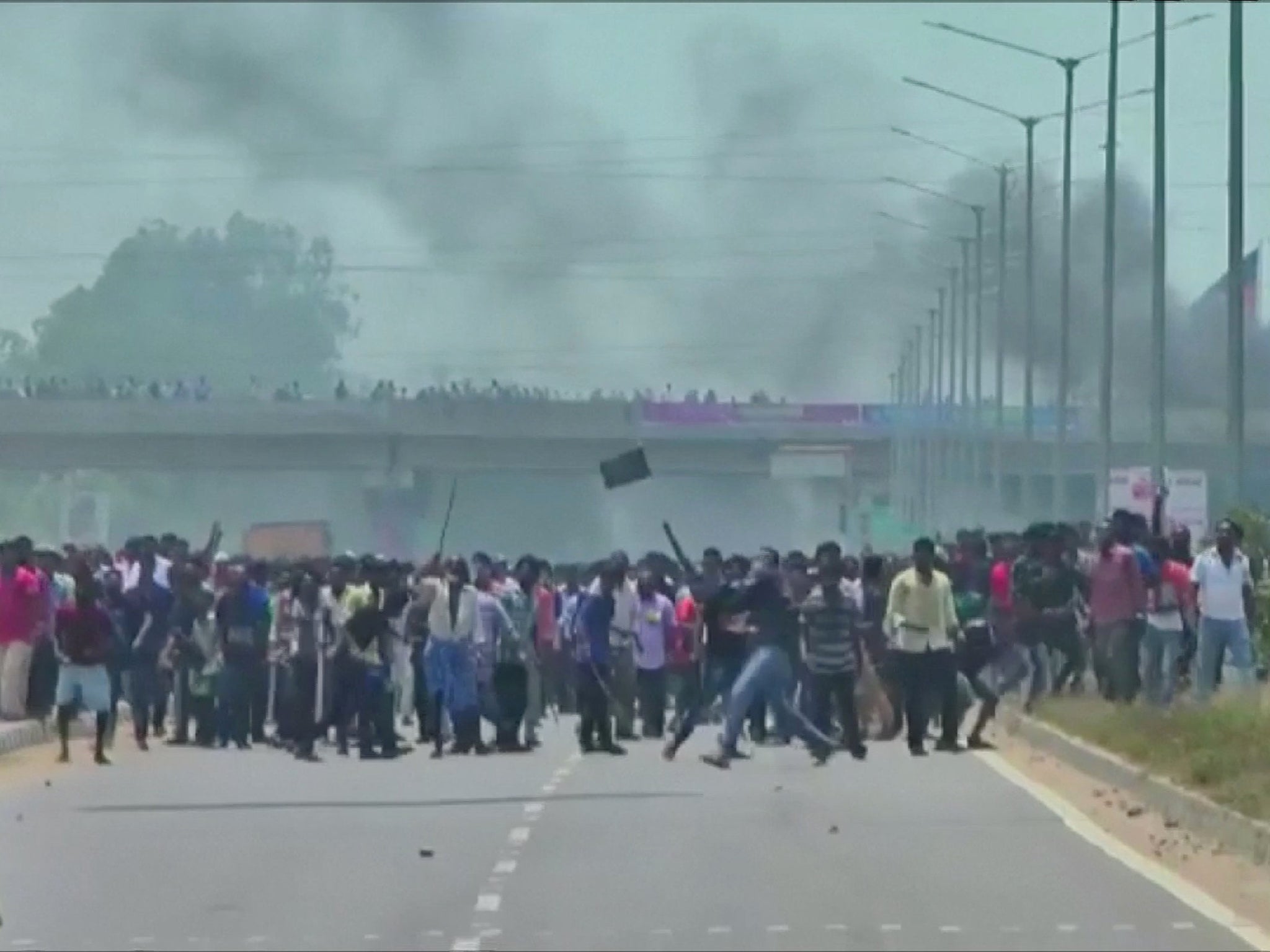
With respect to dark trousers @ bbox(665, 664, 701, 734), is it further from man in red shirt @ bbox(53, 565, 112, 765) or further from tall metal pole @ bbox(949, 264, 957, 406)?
tall metal pole @ bbox(949, 264, 957, 406)

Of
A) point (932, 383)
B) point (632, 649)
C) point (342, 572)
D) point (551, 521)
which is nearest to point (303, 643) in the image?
point (342, 572)

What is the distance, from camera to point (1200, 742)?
83.2 ft

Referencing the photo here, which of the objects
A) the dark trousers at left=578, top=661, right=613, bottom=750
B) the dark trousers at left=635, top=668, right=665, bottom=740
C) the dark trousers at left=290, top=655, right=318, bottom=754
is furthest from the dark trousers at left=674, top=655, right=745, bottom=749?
the dark trousers at left=290, top=655, right=318, bottom=754

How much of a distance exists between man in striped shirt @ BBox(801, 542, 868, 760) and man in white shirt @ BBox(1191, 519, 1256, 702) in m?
2.84

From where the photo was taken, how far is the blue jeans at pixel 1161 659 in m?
32.4

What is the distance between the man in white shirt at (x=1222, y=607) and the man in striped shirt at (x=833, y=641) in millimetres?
2840

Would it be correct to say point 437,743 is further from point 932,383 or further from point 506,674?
point 932,383

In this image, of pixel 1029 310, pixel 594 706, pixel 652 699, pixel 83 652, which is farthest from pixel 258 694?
pixel 1029 310

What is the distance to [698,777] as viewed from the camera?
27.2 meters

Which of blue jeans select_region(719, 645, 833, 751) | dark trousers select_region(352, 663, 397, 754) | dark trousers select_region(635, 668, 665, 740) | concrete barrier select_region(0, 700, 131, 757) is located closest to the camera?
blue jeans select_region(719, 645, 833, 751)

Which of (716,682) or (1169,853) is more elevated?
(716,682)

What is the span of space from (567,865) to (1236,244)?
18.2m

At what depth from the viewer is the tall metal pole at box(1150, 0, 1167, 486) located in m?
41.4

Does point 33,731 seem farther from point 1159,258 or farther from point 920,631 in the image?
point 1159,258
